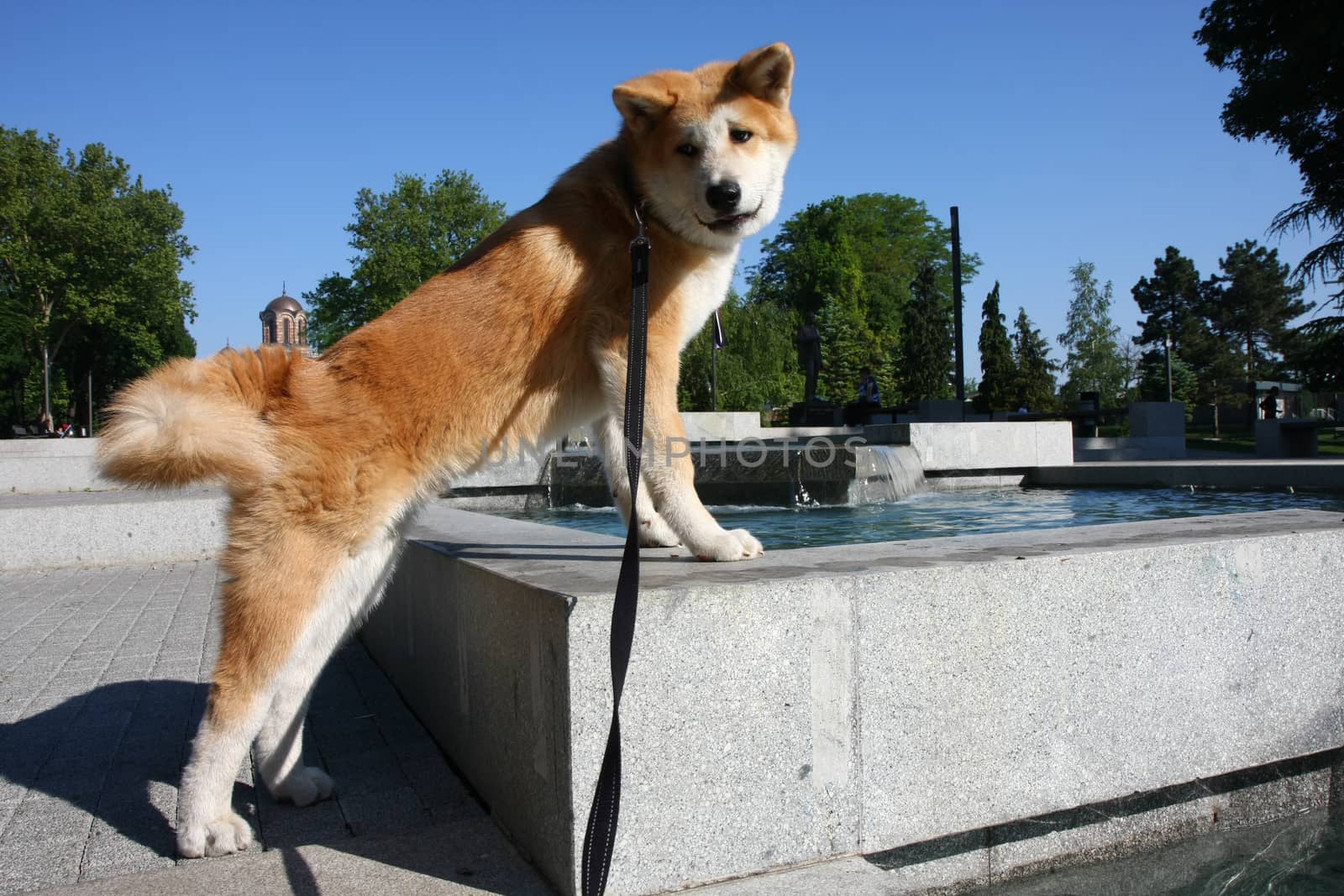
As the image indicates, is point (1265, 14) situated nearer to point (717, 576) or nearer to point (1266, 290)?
point (717, 576)

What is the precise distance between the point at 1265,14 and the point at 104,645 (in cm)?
3606

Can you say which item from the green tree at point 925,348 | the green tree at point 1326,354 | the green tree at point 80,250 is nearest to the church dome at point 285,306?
the green tree at point 80,250

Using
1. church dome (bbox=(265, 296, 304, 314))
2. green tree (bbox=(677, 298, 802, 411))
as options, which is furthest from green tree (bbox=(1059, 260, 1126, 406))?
church dome (bbox=(265, 296, 304, 314))

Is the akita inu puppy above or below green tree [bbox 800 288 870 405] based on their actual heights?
below

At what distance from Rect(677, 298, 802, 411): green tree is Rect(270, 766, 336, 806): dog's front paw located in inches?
1801

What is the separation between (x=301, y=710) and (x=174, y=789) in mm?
703

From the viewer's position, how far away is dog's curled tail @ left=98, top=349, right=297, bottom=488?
9.59 feet

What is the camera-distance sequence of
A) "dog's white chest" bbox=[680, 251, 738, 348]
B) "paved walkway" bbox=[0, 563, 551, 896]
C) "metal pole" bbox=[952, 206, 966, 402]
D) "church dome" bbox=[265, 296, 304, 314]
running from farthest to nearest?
1. "church dome" bbox=[265, 296, 304, 314]
2. "metal pole" bbox=[952, 206, 966, 402]
3. "dog's white chest" bbox=[680, 251, 738, 348]
4. "paved walkway" bbox=[0, 563, 551, 896]

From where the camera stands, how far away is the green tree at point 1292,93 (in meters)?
26.2

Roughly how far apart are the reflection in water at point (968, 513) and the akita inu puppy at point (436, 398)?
111 inches

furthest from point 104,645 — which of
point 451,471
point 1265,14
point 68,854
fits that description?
point 1265,14

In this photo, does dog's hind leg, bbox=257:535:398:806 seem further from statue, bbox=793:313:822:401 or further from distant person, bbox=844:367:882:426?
distant person, bbox=844:367:882:426

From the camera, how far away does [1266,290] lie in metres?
84.1

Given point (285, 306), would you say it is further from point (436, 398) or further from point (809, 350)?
point (436, 398)
